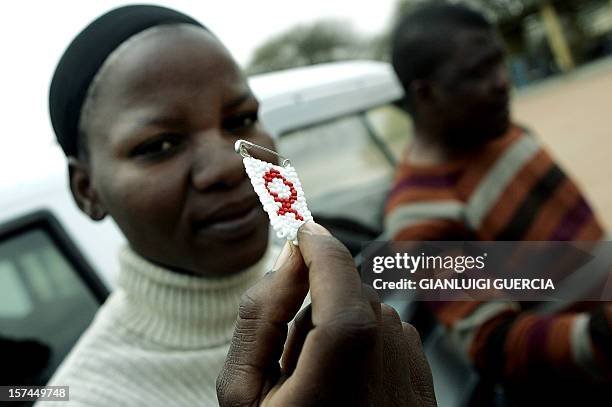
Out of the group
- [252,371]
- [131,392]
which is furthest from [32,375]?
[252,371]

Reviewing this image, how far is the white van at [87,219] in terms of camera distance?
1973 millimetres

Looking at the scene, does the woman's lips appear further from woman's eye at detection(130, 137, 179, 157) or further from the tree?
the tree

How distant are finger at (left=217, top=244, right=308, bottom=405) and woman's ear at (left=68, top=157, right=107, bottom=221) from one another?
844mm

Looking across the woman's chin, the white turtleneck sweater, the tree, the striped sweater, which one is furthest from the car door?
the tree

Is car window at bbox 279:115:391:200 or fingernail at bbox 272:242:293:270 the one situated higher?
fingernail at bbox 272:242:293:270

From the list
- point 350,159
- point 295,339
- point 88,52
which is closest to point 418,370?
point 295,339

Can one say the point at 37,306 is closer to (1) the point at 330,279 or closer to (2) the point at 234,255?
(2) the point at 234,255

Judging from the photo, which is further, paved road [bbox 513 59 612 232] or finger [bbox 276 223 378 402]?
paved road [bbox 513 59 612 232]

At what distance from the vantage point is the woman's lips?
1188 millimetres

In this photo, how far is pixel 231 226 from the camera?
1191 millimetres

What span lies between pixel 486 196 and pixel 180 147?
1.28 metres

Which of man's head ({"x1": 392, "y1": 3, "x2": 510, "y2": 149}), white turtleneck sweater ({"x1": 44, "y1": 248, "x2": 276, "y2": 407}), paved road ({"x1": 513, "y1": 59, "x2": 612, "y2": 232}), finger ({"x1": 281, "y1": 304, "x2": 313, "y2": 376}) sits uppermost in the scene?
finger ({"x1": 281, "y1": 304, "x2": 313, "y2": 376})
